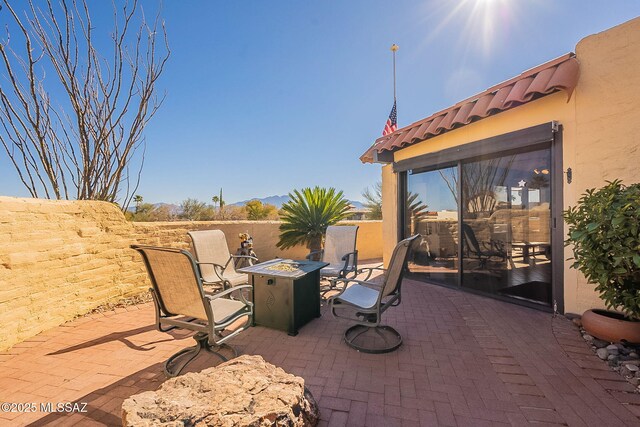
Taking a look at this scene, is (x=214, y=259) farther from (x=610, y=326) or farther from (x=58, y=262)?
(x=610, y=326)

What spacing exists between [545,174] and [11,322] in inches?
261

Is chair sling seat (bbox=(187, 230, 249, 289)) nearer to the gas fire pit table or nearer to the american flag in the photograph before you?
the gas fire pit table

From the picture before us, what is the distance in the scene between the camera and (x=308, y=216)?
6.64 meters

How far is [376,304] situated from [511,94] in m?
3.15

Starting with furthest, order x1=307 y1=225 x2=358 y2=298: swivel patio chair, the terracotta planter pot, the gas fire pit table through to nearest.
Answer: x1=307 y1=225 x2=358 y2=298: swivel patio chair, the gas fire pit table, the terracotta planter pot

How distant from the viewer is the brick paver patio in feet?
6.11

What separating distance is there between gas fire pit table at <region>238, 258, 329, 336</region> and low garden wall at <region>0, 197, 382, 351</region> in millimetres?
2251

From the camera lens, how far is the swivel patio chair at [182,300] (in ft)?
7.02

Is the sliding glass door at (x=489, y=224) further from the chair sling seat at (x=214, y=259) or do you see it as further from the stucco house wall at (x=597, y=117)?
the chair sling seat at (x=214, y=259)

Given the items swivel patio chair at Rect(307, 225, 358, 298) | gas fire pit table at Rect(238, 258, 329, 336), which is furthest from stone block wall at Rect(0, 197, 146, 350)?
swivel patio chair at Rect(307, 225, 358, 298)

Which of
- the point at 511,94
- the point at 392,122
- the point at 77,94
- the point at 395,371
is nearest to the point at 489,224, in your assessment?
the point at 511,94

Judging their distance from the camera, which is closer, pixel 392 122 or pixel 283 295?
pixel 283 295

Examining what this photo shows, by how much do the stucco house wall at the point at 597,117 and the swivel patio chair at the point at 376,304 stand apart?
2.37 meters

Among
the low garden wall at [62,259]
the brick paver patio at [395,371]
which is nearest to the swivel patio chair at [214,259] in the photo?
the brick paver patio at [395,371]
